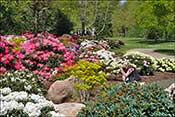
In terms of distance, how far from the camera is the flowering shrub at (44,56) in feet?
50.8

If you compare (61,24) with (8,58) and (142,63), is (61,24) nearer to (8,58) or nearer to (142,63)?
(142,63)

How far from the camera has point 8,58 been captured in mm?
14477

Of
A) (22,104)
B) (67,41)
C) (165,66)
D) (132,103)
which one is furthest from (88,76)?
(67,41)

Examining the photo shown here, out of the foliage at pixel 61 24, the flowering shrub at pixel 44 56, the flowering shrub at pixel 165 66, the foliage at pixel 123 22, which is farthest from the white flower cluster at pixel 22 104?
the foliage at pixel 123 22

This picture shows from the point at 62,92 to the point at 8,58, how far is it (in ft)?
12.7

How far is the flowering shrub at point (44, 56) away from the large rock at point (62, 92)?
10.7 ft

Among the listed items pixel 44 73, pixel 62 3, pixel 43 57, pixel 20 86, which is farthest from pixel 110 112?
pixel 62 3

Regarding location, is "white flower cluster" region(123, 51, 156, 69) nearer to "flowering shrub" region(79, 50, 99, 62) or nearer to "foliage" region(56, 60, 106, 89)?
"flowering shrub" region(79, 50, 99, 62)

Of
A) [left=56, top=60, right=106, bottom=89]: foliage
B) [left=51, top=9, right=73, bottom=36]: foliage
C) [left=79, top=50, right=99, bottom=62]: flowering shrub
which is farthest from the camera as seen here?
[left=51, top=9, right=73, bottom=36]: foliage

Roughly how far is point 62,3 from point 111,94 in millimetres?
39154

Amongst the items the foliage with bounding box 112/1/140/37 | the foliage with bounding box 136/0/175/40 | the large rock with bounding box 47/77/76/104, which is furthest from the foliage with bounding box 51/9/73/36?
the large rock with bounding box 47/77/76/104

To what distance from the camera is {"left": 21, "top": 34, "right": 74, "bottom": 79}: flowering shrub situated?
15.5m

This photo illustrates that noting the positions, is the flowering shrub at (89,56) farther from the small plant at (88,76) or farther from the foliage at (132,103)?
the foliage at (132,103)

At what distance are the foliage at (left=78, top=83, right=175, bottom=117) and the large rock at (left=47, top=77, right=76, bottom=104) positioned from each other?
352cm
